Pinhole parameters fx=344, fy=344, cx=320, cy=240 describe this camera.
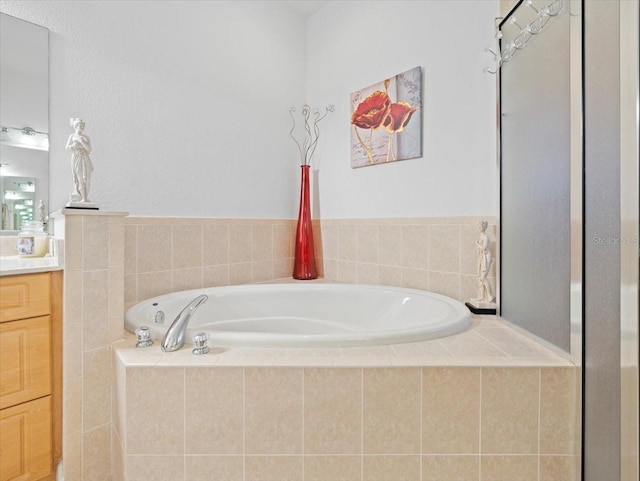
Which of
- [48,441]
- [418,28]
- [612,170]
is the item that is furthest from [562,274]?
[48,441]

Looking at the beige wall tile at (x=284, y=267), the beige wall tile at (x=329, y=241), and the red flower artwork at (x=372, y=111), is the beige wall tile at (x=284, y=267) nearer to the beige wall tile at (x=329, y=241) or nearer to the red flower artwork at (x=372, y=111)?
the beige wall tile at (x=329, y=241)

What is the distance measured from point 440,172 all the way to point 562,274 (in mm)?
977

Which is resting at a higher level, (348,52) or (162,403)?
(348,52)

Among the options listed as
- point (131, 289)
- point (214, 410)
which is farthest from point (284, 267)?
point (214, 410)

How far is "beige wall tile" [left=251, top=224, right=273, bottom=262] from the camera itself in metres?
2.52

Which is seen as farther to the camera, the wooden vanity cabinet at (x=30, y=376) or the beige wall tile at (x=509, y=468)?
the wooden vanity cabinet at (x=30, y=376)

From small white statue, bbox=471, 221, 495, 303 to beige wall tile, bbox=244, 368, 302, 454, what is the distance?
3.71 feet

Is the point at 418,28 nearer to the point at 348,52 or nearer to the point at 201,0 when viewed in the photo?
the point at 348,52

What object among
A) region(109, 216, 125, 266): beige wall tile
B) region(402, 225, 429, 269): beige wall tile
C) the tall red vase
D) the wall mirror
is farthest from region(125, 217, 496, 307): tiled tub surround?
region(109, 216, 125, 266): beige wall tile

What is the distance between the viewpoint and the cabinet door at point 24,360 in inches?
45.5

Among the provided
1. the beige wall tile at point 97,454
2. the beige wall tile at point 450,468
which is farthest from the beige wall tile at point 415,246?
the beige wall tile at point 97,454

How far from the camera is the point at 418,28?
2.11 m

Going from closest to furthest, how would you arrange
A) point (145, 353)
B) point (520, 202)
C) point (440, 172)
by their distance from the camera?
point (145, 353), point (520, 202), point (440, 172)

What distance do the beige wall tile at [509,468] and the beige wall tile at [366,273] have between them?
1377 mm
